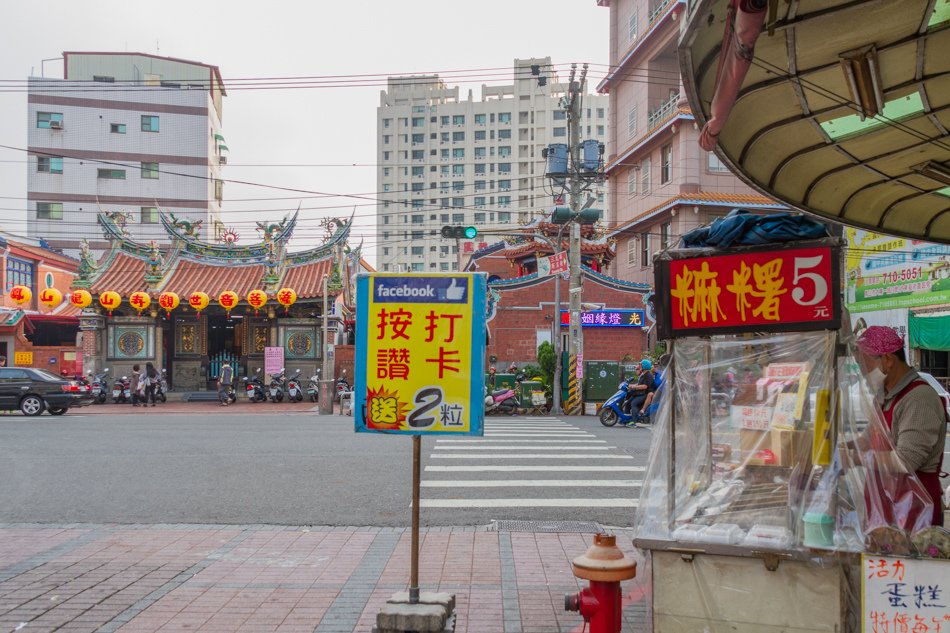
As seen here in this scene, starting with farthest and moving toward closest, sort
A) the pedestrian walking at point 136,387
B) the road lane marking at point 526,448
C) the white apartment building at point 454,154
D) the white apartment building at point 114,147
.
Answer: the white apartment building at point 454,154 → the white apartment building at point 114,147 → the pedestrian walking at point 136,387 → the road lane marking at point 526,448

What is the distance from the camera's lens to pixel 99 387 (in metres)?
29.1

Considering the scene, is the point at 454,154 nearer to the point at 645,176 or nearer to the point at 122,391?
the point at 645,176

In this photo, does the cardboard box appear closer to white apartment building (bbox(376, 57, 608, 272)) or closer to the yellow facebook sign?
the yellow facebook sign

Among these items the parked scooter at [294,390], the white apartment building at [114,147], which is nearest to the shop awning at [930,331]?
the parked scooter at [294,390]

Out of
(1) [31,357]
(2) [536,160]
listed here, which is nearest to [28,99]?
(1) [31,357]

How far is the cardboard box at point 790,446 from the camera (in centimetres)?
400

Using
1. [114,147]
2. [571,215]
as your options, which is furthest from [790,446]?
[114,147]

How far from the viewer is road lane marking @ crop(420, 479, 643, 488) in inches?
392

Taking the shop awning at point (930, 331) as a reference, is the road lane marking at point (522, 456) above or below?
below

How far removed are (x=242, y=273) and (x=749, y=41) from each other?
97.8 ft

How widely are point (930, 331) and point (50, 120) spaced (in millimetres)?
51631

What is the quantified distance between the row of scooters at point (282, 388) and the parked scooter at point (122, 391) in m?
3.71

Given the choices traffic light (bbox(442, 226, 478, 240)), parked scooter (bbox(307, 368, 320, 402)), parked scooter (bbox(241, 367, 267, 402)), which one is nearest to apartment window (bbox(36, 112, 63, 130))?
parked scooter (bbox(241, 367, 267, 402))

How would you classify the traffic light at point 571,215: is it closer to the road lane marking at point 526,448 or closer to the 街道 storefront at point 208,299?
the road lane marking at point 526,448
